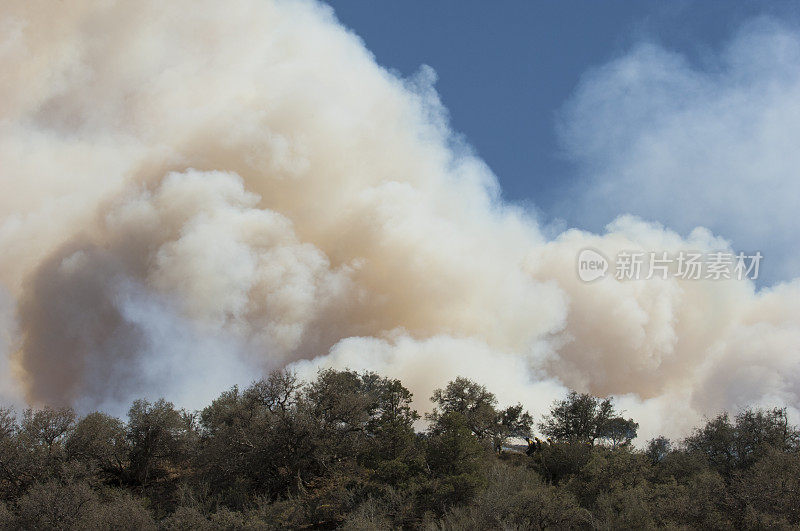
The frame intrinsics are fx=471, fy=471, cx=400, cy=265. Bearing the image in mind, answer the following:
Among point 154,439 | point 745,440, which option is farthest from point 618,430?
point 154,439

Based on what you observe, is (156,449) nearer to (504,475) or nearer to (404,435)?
(404,435)

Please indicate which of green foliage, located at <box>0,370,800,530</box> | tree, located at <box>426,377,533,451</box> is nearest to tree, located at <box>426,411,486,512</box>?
green foliage, located at <box>0,370,800,530</box>

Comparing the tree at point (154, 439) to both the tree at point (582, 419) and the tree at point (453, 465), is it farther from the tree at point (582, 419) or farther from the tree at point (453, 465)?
the tree at point (582, 419)

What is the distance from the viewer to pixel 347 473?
33312 millimetres

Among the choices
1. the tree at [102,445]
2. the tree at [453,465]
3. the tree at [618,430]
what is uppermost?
the tree at [618,430]

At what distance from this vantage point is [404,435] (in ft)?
111

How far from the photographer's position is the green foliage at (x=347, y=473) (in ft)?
82.6

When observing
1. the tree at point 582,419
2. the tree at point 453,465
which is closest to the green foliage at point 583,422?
the tree at point 582,419

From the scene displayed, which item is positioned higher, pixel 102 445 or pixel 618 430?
pixel 618 430

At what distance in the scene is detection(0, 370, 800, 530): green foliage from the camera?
991 inches

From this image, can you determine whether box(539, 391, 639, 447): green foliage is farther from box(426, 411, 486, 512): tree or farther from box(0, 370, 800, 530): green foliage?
box(426, 411, 486, 512): tree

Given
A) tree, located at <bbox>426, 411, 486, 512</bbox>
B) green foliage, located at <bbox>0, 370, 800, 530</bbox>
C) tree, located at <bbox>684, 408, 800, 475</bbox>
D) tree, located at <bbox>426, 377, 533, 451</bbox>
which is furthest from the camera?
tree, located at <bbox>426, 377, 533, 451</bbox>

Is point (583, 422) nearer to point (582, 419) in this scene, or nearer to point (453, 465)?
point (582, 419)

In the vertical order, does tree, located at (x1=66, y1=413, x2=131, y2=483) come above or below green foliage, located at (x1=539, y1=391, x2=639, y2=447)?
below
